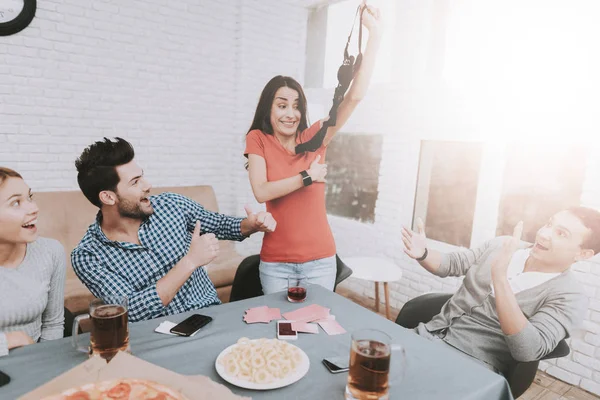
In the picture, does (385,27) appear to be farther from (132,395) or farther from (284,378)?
(132,395)

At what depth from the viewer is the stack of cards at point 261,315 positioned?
134cm

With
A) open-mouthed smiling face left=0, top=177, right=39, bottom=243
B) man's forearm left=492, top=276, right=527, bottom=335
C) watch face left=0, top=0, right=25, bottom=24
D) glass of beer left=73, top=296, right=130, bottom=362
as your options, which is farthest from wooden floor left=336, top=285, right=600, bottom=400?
watch face left=0, top=0, right=25, bottom=24

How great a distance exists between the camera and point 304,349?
1.17 meters

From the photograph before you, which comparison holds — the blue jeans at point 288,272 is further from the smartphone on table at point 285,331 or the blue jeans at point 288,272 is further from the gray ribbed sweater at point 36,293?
the gray ribbed sweater at point 36,293

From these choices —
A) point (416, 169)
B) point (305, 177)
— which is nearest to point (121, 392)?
point (305, 177)

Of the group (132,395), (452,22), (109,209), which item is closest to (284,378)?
(132,395)

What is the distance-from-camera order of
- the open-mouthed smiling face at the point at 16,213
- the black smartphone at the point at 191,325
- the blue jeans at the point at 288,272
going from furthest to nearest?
the blue jeans at the point at 288,272
the open-mouthed smiling face at the point at 16,213
the black smartphone at the point at 191,325

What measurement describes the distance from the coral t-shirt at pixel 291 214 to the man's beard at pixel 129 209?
655mm

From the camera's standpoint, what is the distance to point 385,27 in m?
2.17

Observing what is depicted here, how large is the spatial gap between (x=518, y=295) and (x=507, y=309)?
0.09 m

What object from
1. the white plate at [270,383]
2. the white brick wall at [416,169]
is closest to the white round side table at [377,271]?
the white brick wall at [416,169]

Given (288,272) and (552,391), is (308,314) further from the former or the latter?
(552,391)

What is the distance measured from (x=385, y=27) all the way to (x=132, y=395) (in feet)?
6.73

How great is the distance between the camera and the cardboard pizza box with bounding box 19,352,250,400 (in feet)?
2.94
